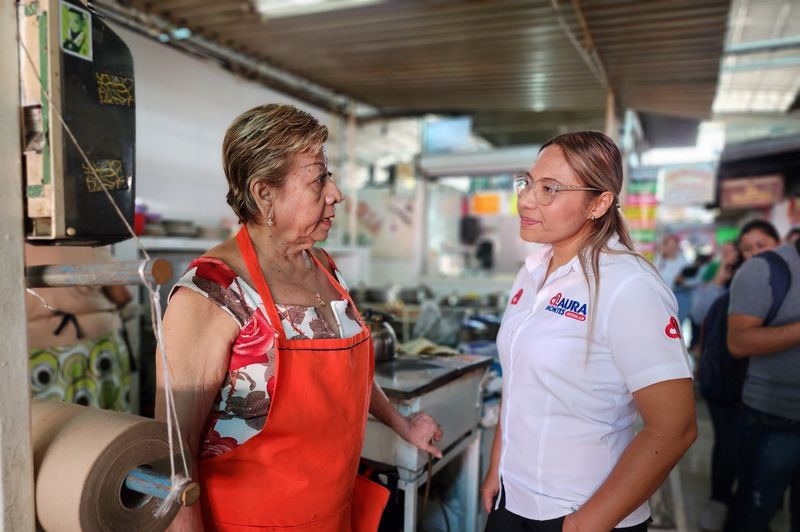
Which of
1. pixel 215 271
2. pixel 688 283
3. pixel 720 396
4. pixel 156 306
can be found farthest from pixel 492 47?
pixel 688 283

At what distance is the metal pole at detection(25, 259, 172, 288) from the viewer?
0.68 metres

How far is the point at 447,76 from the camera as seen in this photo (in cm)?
493

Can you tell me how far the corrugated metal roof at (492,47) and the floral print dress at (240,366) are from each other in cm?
306

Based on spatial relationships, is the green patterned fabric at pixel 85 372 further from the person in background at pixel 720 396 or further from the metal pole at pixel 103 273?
the person in background at pixel 720 396

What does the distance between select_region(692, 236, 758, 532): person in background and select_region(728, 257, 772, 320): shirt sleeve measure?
2.05 feet

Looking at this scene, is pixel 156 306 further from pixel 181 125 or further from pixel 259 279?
pixel 181 125

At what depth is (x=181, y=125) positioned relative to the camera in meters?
4.32

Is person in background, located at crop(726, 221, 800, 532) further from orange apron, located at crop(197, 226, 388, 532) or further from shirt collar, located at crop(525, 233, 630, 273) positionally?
orange apron, located at crop(197, 226, 388, 532)

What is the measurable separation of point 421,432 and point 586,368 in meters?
0.66

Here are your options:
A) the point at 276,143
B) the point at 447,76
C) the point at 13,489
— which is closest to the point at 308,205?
the point at 276,143

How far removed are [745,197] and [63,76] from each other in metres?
8.37

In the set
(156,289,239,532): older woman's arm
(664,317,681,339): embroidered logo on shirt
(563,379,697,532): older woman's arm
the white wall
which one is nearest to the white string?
(156,289,239,532): older woman's arm

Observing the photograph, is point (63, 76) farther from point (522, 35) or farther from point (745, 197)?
point (745, 197)

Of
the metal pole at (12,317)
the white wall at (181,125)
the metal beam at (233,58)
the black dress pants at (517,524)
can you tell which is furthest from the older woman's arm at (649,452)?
the white wall at (181,125)
